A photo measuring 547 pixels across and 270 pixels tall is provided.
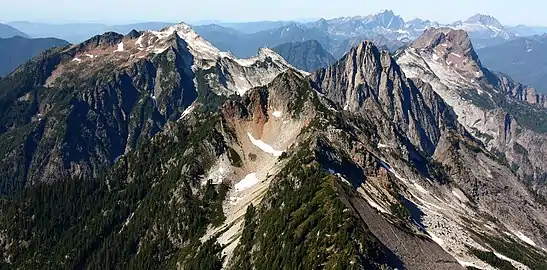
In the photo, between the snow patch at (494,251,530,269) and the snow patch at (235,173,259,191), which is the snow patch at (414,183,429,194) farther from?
the snow patch at (235,173,259,191)

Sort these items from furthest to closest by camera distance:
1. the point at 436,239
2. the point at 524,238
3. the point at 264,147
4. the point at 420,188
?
the point at 524,238 < the point at 420,188 < the point at 264,147 < the point at 436,239

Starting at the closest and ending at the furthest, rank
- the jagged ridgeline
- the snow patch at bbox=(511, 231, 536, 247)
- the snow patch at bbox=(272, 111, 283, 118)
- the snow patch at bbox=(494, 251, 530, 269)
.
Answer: the jagged ridgeline, the snow patch at bbox=(494, 251, 530, 269), the snow patch at bbox=(272, 111, 283, 118), the snow patch at bbox=(511, 231, 536, 247)

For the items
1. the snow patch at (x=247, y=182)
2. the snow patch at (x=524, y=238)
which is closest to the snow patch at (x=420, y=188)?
the snow patch at (x=524, y=238)

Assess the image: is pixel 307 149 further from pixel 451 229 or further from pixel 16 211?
pixel 16 211

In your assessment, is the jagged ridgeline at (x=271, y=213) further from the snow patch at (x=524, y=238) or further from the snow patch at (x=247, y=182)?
the snow patch at (x=524, y=238)

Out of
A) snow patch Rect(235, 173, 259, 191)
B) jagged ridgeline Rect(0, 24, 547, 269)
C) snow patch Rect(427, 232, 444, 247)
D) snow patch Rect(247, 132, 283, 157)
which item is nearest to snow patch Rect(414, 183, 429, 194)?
jagged ridgeline Rect(0, 24, 547, 269)

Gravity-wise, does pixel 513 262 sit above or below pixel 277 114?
below

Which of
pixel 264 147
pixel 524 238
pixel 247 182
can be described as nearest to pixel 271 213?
pixel 247 182

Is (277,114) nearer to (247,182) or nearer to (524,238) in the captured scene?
(247,182)

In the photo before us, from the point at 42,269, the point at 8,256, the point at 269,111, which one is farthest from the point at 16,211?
the point at 269,111
